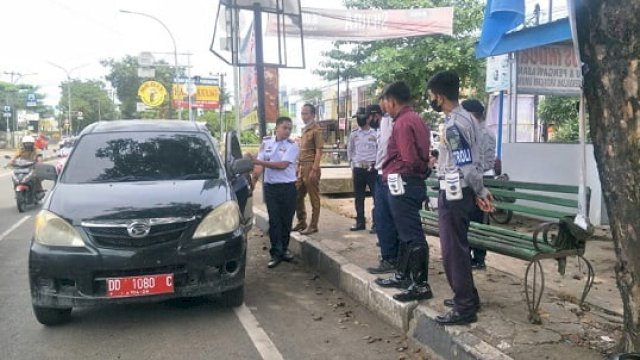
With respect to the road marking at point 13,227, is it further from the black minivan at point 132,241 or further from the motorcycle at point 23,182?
the black minivan at point 132,241

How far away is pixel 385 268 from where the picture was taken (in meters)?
5.45

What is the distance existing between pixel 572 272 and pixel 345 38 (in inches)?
277

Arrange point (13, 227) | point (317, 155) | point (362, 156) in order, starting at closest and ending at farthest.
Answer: point (317, 155), point (362, 156), point (13, 227)

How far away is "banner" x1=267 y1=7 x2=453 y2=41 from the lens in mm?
11188

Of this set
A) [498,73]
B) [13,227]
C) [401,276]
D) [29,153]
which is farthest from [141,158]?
[29,153]

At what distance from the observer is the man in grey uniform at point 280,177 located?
6617mm

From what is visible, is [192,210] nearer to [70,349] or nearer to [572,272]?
[70,349]

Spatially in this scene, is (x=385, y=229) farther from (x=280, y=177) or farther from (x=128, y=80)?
(x=128, y=80)

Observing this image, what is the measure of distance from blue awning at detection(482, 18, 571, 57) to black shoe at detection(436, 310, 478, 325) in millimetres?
4626

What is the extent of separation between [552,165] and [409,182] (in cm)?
506

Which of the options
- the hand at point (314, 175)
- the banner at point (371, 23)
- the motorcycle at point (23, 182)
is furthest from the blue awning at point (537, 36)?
the motorcycle at point (23, 182)

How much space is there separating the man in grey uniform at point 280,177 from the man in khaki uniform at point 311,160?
0.76 m

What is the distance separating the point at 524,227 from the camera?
27.2 ft

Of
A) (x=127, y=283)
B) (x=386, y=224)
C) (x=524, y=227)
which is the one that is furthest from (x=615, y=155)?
(x=524, y=227)
